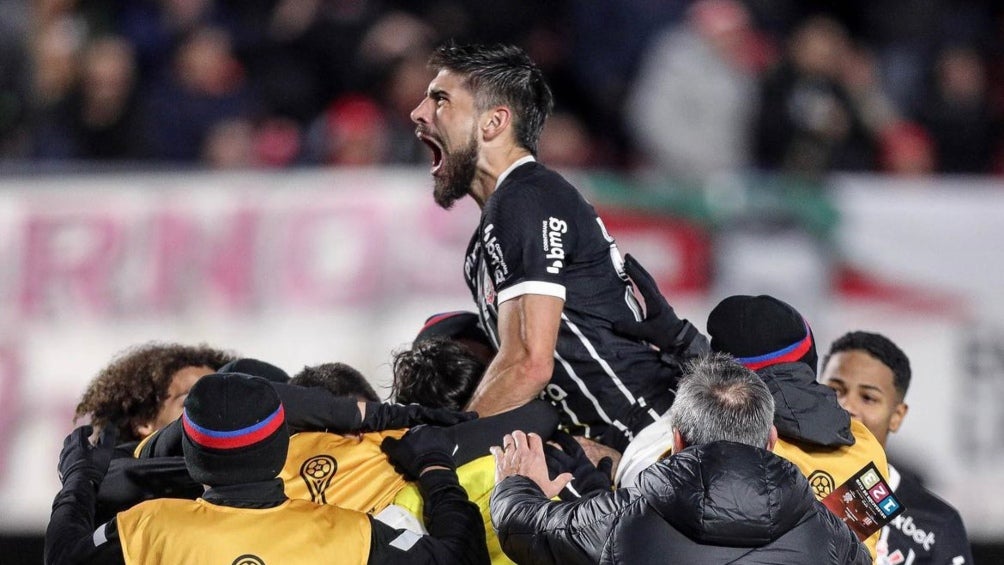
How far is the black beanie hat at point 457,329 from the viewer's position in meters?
4.56

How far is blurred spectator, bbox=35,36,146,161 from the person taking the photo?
853cm

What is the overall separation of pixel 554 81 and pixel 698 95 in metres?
1.13

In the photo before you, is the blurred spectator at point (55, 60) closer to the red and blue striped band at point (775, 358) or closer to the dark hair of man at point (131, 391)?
the dark hair of man at point (131, 391)

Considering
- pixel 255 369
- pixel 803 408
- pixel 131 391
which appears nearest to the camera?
pixel 803 408

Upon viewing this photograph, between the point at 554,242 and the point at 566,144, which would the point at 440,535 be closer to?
the point at 554,242

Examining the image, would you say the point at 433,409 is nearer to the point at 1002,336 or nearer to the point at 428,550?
the point at 428,550

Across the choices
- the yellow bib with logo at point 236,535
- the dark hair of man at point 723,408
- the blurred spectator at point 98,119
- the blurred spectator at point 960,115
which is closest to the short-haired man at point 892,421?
the dark hair of man at point 723,408

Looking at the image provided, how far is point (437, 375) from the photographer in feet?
14.0

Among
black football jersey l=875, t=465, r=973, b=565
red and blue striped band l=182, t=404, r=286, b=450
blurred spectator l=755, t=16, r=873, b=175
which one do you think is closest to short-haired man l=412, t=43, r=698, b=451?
red and blue striped band l=182, t=404, r=286, b=450

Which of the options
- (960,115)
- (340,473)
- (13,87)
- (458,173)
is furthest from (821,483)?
(13,87)

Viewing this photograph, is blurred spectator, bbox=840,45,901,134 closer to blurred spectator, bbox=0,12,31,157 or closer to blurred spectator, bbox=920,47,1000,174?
blurred spectator, bbox=920,47,1000,174

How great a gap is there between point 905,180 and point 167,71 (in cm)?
460

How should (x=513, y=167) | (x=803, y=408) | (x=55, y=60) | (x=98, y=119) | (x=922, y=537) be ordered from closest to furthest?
(x=803, y=408) → (x=513, y=167) → (x=922, y=537) → (x=98, y=119) → (x=55, y=60)

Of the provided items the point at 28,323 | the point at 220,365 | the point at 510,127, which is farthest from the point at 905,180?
the point at 28,323
